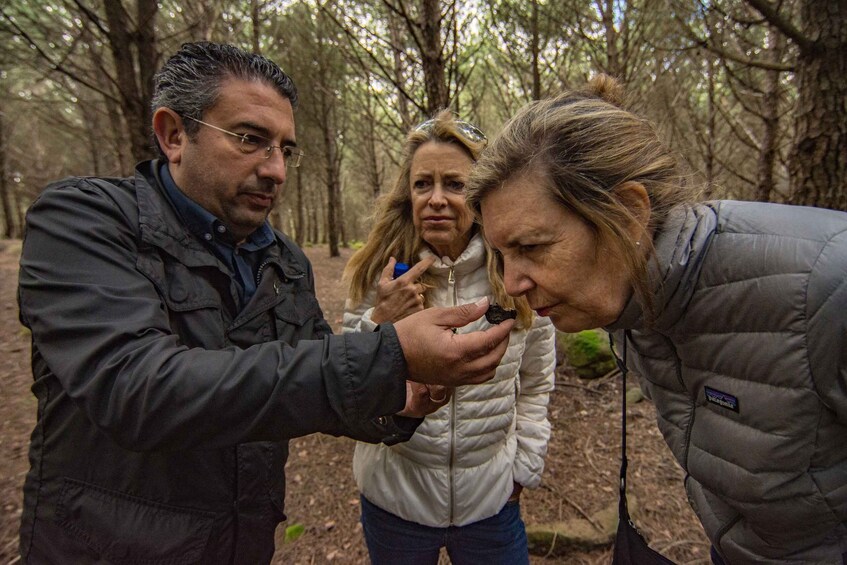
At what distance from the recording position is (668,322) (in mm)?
1195

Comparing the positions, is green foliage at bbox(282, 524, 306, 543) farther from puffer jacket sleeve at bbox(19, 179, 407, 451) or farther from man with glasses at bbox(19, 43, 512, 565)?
puffer jacket sleeve at bbox(19, 179, 407, 451)

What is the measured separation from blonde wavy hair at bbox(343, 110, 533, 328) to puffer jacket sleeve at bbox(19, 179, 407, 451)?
3.14ft

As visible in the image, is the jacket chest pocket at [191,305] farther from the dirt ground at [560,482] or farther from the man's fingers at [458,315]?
the dirt ground at [560,482]

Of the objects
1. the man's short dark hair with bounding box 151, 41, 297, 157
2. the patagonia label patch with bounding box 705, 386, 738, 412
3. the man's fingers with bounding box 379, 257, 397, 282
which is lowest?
the patagonia label patch with bounding box 705, 386, 738, 412

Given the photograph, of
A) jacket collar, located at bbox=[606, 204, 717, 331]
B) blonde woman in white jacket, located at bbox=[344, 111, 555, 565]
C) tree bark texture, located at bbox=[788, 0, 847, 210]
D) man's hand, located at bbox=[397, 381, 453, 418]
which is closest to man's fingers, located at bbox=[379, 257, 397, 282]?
blonde woman in white jacket, located at bbox=[344, 111, 555, 565]

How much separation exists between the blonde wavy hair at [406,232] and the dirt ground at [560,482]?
207 centimetres

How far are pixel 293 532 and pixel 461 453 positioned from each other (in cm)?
201

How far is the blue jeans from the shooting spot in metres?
1.85

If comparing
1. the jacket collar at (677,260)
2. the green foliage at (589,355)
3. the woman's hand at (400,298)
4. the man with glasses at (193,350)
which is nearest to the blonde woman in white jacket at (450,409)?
the woman's hand at (400,298)

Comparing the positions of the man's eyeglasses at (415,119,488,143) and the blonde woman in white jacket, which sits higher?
the man's eyeglasses at (415,119,488,143)

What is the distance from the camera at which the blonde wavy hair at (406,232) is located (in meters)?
1.92

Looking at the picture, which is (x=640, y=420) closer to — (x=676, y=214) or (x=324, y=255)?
(x=676, y=214)

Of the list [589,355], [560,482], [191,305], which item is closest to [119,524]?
[191,305]

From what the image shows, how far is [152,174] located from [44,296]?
64 centimetres
